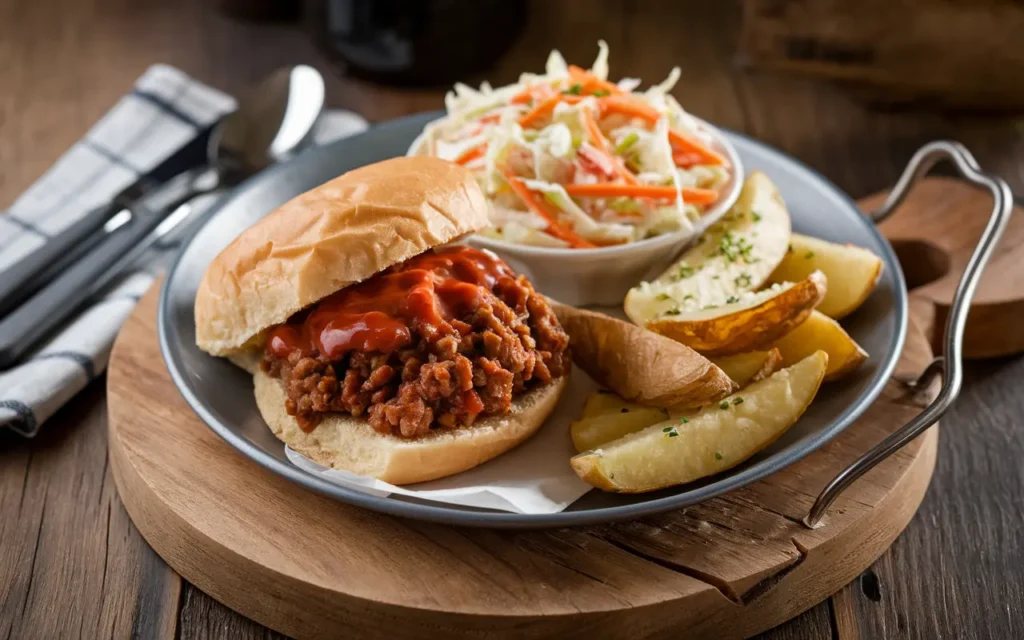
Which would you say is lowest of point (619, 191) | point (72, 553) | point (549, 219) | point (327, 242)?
point (72, 553)

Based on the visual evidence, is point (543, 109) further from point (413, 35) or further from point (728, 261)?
point (413, 35)

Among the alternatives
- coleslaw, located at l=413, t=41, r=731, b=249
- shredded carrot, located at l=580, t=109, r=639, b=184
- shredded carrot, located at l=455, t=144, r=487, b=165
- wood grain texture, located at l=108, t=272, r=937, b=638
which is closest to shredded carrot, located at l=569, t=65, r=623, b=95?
coleslaw, located at l=413, t=41, r=731, b=249

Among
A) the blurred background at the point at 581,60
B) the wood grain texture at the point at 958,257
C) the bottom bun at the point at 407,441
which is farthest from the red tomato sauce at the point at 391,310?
the blurred background at the point at 581,60

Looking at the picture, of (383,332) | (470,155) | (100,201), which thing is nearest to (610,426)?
(383,332)

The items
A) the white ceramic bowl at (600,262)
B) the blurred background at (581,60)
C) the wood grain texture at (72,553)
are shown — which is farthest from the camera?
the blurred background at (581,60)

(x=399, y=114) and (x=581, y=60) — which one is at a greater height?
(x=581, y=60)

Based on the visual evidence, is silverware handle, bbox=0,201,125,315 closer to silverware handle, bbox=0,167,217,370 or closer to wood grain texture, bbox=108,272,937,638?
silverware handle, bbox=0,167,217,370

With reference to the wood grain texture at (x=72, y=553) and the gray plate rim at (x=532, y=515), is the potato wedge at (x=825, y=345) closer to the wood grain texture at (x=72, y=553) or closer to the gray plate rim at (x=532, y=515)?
the gray plate rim at (x=532, y=515)
